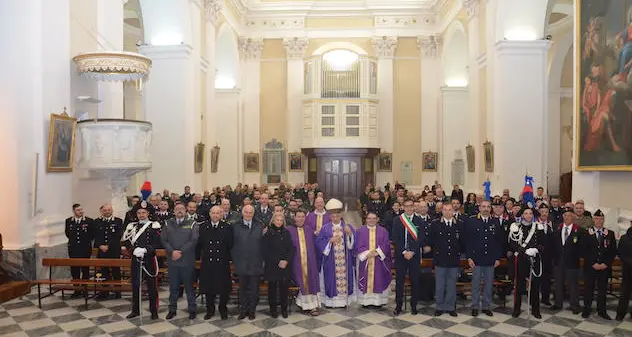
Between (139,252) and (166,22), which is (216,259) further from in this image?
(166,22)

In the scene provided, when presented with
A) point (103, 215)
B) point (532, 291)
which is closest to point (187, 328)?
point (103, 215)

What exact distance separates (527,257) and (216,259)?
4.25 metres

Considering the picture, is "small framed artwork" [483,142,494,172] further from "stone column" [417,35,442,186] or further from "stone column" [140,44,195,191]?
"stone column" [140,44,195,191]

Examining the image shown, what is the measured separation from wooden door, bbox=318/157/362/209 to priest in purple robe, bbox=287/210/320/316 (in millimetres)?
14732

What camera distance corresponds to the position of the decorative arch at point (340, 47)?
22.8 m

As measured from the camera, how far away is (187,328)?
6.73m

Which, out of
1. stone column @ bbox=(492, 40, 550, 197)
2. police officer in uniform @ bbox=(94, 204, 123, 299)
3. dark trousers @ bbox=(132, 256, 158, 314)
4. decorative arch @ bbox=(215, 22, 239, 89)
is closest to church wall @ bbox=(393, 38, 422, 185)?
decorative arch @ bbox=(215, 22, 239, 89)

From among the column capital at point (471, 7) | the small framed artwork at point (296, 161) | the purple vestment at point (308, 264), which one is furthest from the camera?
the small framed artwork at point (296, 161)

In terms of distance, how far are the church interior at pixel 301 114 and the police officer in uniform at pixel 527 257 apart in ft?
0.88

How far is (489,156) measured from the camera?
14.9 meters

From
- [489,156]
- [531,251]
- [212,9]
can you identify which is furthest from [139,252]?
[212,9]

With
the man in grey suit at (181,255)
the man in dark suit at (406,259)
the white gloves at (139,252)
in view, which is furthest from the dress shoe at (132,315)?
the man in dark suit at (406,259)

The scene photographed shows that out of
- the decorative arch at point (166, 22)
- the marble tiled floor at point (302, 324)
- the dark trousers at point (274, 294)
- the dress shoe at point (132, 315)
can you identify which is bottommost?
the marble tiled floor at point (302, 324)

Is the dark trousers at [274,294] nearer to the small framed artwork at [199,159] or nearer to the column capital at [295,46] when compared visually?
the small framed artwork at [199,159]
